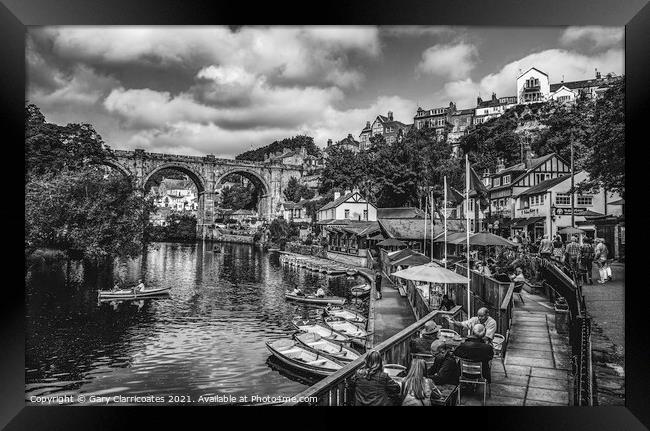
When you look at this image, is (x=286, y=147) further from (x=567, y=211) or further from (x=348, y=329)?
(x=567, y=211)

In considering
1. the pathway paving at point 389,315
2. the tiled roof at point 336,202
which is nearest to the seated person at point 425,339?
the pathway paving at point 389,315

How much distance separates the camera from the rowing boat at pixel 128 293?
1212 cm

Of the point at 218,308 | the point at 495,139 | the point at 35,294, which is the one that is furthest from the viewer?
the point at 495,139

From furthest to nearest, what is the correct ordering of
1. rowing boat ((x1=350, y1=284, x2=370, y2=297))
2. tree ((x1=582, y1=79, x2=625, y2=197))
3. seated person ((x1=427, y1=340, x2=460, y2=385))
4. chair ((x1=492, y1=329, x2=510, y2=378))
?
rowing boat ((x1=350, y1=284, x2=370, y2=297)), tree ((x1=582, y1=79, x2=625, y2=197)), chair ((x1=492, y1=329, x2=510, y2=378)), seated person ((x1=427, y1=340, x2=460, y2=385))

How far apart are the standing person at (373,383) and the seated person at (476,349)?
815 mm

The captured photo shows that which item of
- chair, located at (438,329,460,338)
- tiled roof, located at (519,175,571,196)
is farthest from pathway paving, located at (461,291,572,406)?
tiled roof, located at (519,175,571,196)

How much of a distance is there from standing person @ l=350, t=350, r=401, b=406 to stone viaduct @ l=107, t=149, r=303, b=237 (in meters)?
7.37

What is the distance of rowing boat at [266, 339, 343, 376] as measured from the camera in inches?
317

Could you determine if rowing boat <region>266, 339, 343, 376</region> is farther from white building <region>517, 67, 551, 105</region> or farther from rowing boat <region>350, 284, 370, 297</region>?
rowing boat <region>350, 284, 370, 297</region>

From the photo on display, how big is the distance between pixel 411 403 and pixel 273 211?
15.6 m
